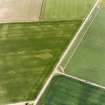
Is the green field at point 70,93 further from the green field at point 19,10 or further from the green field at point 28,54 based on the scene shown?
the green field at point 19,10

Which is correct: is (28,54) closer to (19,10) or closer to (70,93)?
(70,93)

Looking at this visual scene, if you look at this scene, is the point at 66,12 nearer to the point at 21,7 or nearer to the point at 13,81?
the point at 21,7

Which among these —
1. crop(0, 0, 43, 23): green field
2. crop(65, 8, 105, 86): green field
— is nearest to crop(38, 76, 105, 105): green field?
crop(65, 8, 105, 86): green field

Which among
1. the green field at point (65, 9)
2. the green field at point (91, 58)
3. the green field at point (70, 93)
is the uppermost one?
the green field at point (65, 9)

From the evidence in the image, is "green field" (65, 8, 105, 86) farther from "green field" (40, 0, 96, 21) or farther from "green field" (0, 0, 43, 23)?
"green field" (0, 0, 43, 23)

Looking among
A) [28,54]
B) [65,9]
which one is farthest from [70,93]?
[65,9]

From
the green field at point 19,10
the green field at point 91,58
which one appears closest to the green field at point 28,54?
the green field at point 19,10
